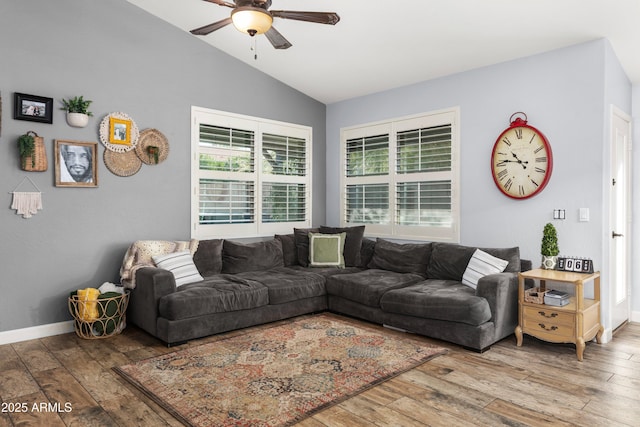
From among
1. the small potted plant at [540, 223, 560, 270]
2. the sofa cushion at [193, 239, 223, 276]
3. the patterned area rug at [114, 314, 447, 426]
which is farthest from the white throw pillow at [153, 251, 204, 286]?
the small potted plant at [540, 223, 560, 270]

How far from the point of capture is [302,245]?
555 centimetres

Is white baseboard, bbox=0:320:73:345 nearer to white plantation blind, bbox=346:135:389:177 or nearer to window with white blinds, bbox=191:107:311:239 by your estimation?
window with white blinds, bbox=191:107:311:239

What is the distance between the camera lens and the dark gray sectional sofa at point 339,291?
12.1 feet

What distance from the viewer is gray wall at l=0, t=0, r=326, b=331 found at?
388cm

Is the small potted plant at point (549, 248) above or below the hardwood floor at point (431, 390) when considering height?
above

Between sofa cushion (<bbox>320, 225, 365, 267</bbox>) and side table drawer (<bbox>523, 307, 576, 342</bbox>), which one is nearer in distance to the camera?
side table drawer (<bbox>523, 307, 576, 342</bbox>)

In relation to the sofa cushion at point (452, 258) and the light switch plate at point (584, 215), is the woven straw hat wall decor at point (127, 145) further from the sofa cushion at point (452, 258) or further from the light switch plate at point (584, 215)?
the light switch plate at point (584, 215)

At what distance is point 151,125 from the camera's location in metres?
4.71

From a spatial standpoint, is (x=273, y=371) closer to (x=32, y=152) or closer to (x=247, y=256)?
(x=247, y=256)

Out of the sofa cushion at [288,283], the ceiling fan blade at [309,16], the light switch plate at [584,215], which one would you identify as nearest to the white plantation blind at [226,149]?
the sofa cushion at [288,283]

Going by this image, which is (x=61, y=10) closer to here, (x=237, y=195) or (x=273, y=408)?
(x=237, y=195)

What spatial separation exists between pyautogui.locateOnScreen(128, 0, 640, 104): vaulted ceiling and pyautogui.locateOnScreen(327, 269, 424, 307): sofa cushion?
94.1 inches

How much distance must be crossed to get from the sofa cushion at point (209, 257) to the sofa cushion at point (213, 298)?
23 cm

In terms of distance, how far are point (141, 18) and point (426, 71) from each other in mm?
3192
